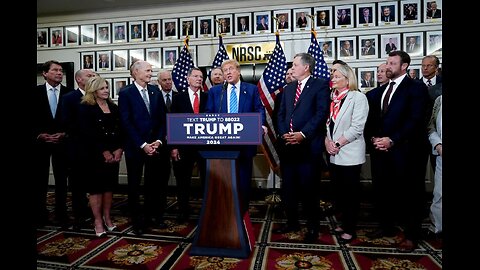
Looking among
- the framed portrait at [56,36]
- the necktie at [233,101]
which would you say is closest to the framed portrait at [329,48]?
the necktie at [233,101]

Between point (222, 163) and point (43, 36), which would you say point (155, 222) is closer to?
point (222, 163)

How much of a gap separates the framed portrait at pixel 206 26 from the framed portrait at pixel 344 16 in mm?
1972

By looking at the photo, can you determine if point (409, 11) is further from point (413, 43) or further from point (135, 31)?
point (135, 31)

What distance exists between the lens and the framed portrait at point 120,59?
546 cm

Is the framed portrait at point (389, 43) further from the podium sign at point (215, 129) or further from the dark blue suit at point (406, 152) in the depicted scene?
the podium sign at point (215, 129)

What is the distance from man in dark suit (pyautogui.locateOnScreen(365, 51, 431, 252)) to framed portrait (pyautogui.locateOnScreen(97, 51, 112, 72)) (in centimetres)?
463

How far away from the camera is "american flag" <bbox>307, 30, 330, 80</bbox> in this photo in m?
4.22

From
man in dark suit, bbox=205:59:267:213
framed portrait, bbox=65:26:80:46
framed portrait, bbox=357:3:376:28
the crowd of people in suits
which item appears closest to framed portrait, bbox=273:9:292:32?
framed portrait, bbox=357:3:376:28

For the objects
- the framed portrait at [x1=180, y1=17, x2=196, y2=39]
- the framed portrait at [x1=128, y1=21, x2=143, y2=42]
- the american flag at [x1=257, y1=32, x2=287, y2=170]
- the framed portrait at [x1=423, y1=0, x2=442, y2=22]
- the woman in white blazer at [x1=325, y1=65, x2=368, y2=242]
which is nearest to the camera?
the woman in white blazer at [x1=325, y1=65, x2=368, y2=242]

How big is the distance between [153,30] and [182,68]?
3.75 ft

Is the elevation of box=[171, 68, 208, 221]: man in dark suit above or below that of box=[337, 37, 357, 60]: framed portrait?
below

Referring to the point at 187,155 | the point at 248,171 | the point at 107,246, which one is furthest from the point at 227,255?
the point at 187,155

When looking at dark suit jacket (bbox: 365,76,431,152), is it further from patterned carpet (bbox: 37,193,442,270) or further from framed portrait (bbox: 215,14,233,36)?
framed portrait (bbox: 215,14,233,36)

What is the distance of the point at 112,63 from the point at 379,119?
15.0 feet
